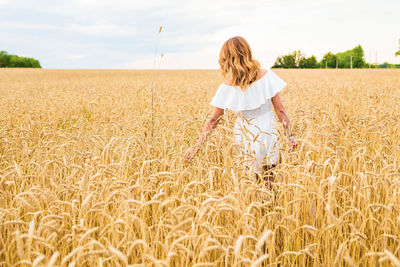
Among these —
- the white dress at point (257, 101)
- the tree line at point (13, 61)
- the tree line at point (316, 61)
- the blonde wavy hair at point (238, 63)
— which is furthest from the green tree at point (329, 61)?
the blonde wavy hair at point (238, 63)

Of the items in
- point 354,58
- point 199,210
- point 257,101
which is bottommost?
point 199,210

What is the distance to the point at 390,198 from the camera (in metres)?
2.38

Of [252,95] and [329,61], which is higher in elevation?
[329,61]

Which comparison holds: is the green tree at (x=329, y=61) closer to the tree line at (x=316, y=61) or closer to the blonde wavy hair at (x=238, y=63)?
the tree line at (x=316, y=61)

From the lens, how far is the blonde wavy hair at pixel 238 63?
327 cm

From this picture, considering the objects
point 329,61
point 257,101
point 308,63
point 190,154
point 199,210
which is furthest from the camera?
point 329,61

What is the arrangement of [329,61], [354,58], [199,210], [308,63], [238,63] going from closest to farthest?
[199,210] → [238,63] → [308,63] → [354,58] → [329,61]

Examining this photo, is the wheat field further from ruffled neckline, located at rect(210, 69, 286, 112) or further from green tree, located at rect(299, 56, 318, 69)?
green tree, located at rect(299, 56, 318, 69)

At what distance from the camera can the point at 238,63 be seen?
3.28m

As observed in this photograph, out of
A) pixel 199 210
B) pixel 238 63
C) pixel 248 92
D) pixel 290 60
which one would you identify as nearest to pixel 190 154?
pixel 248 92

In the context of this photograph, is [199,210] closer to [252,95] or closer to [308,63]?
[252,95]

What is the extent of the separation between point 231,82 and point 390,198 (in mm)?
1814

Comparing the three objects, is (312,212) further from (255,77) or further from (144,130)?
(144,130)

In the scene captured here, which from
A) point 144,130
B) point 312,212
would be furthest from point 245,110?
point 312,212
